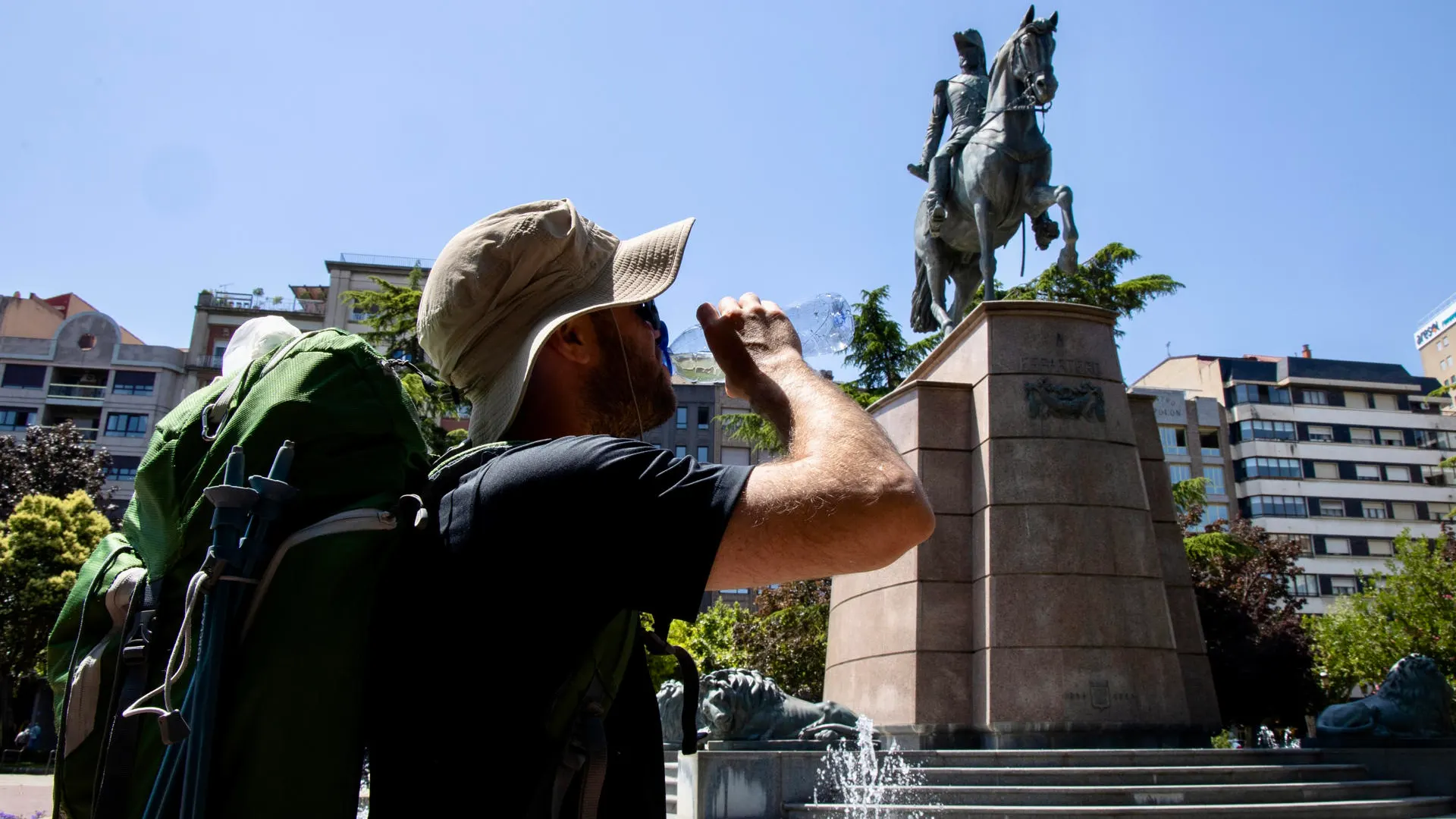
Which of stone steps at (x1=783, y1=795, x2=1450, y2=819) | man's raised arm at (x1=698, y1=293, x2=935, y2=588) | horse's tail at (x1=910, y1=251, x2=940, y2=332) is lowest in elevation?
stone steps at (x1=783, y1=795, x2=1450, y2=819)

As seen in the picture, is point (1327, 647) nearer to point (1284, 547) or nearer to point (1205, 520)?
point (1284, 547)

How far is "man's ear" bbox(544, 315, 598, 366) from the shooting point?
1.97 metres

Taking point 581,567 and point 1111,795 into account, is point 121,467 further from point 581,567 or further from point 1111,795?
point 581,567

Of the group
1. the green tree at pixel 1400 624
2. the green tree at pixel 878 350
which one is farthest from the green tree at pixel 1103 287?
the green tree at pixel 1400 624

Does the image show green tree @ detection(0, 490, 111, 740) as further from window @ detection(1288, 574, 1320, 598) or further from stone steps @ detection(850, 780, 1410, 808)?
window @ detection(1288, 574, 1320, 598)

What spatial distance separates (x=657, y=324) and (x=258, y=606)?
981mm

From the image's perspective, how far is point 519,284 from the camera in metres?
1.95

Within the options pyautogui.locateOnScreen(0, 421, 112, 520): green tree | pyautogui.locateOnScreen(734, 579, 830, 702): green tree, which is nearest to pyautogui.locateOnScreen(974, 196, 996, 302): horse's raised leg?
pyautogui.locateOnScreen(734, 579, 830, 702): green tree

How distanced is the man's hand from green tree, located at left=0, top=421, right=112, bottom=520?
4193 cm

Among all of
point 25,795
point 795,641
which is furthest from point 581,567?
point 795,641

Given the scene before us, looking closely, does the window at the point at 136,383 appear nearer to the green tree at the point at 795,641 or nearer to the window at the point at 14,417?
the window at the point at 14,417

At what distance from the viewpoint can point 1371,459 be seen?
81062 millimetres

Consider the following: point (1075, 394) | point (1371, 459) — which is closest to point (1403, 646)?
point (1075, 394)

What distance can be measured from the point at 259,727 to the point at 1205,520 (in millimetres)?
81932
